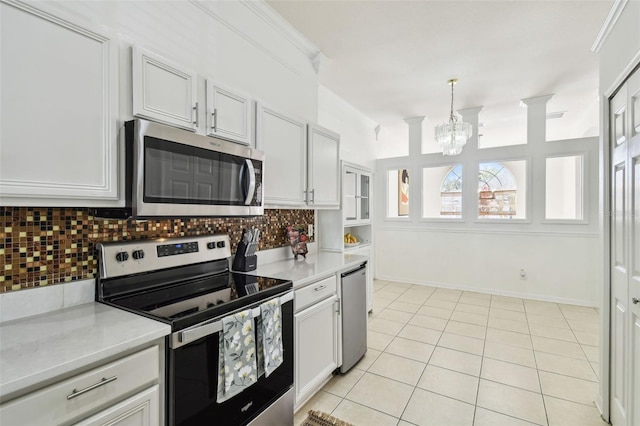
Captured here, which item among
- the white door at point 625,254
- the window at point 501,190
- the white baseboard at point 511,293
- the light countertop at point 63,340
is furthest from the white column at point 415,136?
the light countertop at point 63,340

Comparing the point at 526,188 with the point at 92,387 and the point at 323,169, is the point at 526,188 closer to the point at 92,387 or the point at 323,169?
the point at 323,169

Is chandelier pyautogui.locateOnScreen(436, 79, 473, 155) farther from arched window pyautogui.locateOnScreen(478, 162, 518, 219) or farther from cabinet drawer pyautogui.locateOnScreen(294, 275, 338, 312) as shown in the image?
cabinet drawer pyautogui.locateOnScreen(294, 275, 338, 312)

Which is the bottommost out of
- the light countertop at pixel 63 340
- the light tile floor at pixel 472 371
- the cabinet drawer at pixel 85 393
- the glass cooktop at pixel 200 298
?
the light tile floor at pixel 472 371

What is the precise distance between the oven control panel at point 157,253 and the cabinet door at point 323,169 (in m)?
0.90

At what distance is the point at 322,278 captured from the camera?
7.29ft

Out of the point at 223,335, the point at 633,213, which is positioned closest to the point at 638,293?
the point at 633,213

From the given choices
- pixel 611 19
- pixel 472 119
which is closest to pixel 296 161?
pixel 611 19

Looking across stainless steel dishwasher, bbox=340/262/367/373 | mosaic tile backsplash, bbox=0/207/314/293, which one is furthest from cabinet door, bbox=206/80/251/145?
stainless steel dishwasher, bbox=340/262/367/373

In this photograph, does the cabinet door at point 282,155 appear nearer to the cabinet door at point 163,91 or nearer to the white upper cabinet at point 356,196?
the cabinet door at point 163,91

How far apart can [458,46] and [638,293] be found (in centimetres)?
248

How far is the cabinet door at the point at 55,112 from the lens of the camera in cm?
107

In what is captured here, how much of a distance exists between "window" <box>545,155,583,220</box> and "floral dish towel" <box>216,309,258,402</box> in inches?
188

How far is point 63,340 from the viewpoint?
1074mm

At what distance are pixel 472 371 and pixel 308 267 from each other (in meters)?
1.64
